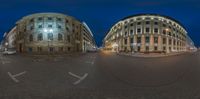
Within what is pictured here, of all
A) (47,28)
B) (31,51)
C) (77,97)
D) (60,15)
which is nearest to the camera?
(77,97)

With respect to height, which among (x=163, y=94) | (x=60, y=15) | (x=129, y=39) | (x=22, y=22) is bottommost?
(x=163, y=94)

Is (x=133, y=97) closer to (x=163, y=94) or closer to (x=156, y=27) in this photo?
(x=163, y=94)

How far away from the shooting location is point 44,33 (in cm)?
3375

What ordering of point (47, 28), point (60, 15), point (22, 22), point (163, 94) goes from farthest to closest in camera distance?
point (60, 15) → point (47, 28) → point (22, 22) → point (163, 94)

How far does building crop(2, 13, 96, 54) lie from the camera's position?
27.6 m

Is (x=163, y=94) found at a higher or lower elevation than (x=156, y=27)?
lower

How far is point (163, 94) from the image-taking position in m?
6.75

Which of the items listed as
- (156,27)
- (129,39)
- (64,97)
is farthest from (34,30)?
(64,97)

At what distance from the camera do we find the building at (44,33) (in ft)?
90.5

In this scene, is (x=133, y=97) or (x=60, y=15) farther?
(x=60, y=15)

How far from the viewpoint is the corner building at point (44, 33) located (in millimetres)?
27578

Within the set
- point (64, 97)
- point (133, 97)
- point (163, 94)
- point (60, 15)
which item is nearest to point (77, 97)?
point (64, 97)

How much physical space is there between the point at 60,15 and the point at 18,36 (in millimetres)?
10451

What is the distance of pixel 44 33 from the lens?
3375 centimetres
